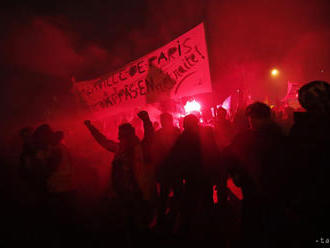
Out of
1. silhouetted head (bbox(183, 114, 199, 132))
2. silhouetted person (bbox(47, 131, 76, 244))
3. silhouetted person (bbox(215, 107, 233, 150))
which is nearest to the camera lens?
silhouetted person (bbox(47, 131, 76, 244))

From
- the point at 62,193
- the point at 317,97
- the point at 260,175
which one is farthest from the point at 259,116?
the point at 62,193

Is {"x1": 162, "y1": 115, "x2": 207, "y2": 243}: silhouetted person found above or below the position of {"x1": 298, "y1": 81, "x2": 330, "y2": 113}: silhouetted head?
below

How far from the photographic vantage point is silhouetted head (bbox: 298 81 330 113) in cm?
146

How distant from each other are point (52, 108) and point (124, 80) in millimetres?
9089

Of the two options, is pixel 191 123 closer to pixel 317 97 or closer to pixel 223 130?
pixel 317 97

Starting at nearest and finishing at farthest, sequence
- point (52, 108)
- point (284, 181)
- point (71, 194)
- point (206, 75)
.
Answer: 1. point (284, 181)
2. point (71, 194)
3. point (206, 75)
4. point (52, 108)

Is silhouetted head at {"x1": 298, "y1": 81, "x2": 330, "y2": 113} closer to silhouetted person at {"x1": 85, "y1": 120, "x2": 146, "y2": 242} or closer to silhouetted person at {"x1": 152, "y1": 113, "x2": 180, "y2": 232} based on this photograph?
silhouetted person at {"x1": 85, "y1": 120, "x2": 146, "y2": 242}

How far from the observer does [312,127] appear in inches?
56.7

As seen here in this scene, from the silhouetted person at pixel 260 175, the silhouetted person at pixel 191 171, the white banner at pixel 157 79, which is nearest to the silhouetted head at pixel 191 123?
the silhouetted person at pixel 191 171

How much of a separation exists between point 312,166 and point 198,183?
58.8 inches

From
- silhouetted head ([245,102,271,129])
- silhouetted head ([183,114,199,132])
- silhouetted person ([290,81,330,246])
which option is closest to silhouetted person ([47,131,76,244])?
silhouetted head ([183,114,199,132])

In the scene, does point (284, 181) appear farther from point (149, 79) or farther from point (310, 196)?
point (149, 79)

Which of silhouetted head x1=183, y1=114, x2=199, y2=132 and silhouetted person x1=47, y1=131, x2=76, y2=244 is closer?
silhouetted person x1=47, y1=131, x2=76, y2=244

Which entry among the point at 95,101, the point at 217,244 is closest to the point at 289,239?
the point at 217,244
